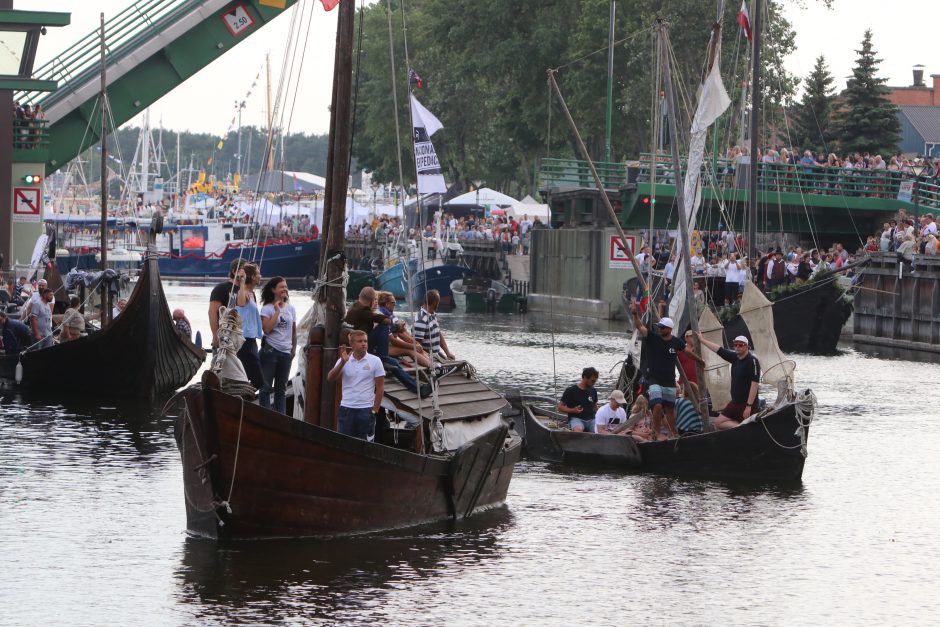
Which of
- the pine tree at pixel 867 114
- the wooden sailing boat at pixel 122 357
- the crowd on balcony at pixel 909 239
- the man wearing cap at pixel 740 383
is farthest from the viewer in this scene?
the pine tree at pixel 867 114

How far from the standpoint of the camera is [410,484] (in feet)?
44.8

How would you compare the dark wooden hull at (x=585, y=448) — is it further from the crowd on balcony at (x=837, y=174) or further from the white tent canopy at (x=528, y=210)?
the white tent canopy at (x=528, y=210)

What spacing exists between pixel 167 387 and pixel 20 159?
39.9ft

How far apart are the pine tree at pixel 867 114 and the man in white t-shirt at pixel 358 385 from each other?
50.2 metres

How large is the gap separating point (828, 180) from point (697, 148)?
28806 mm

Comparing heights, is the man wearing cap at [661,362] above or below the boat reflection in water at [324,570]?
above

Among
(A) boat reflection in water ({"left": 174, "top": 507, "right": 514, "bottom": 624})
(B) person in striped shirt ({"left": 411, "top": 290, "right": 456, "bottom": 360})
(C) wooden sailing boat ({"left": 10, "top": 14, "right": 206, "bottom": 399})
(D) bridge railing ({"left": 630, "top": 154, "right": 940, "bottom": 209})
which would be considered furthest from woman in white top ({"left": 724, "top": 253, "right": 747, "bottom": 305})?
(A) boat reflection in water ({"left": 174, "top": 507, "right": 514, "bottom": 624})

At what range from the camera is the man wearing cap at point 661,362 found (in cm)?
1800

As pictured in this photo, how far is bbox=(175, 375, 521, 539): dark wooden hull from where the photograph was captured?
12.1 metres

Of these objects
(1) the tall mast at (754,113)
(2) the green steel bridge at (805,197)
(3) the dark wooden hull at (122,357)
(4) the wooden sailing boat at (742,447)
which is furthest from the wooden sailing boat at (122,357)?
(2) the green steel bridge at (805,197)

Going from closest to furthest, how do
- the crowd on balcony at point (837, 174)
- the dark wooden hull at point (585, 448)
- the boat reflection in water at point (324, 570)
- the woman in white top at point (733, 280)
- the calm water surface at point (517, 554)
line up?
the boat reflection in water at point (324, 570)
the calm water surface at point (517, 554)
the dark wooden hull at point (585, 448)
the woman in white top at point (733, 280)
the crowd on balcony at point (837, 174)

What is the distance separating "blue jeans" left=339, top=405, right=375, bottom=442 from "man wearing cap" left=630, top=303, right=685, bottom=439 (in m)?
5.28

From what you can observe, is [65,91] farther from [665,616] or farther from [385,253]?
[385,253]

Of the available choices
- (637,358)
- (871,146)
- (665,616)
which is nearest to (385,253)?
(871,146)
